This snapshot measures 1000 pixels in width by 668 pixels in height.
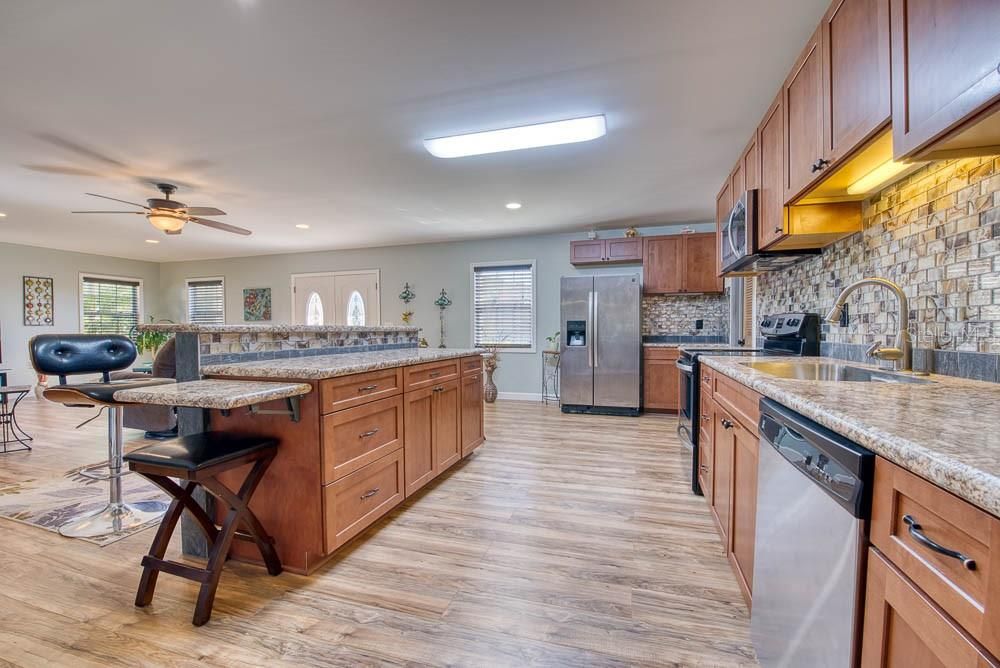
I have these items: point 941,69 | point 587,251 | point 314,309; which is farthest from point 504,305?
point 941,69

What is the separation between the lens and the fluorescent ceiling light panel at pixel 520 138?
8.76 ft

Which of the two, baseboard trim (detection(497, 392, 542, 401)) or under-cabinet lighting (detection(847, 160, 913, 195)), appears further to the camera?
baseboard trim (detection(497, 392, 542, 401))

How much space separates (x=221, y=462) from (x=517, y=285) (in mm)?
4768

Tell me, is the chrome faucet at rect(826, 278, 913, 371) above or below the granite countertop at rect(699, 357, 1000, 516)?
above

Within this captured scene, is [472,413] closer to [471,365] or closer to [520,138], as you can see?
[471,365]

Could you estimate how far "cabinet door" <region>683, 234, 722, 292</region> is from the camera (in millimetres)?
4816

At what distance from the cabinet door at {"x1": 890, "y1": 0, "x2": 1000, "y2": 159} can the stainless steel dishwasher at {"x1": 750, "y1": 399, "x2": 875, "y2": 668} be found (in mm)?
740

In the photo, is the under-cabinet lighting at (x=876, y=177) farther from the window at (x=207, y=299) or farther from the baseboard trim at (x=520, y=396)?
the window at (x=207, y=299)

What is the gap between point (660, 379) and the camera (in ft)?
16.3

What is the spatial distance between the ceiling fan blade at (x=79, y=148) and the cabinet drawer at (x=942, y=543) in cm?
440

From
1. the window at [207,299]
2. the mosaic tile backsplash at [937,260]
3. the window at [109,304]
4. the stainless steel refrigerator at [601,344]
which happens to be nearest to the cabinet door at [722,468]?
the mosaic tile backsplash at [937,260]

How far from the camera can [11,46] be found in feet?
6.23

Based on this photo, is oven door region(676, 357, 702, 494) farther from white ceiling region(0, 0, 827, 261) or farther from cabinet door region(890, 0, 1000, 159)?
cabinet door region(890, 0, 1000, 159)

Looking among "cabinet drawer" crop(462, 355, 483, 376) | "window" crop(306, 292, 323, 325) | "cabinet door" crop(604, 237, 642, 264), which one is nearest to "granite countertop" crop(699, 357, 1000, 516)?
"cabinet drawer" crop(462, 355, 483, 376)
